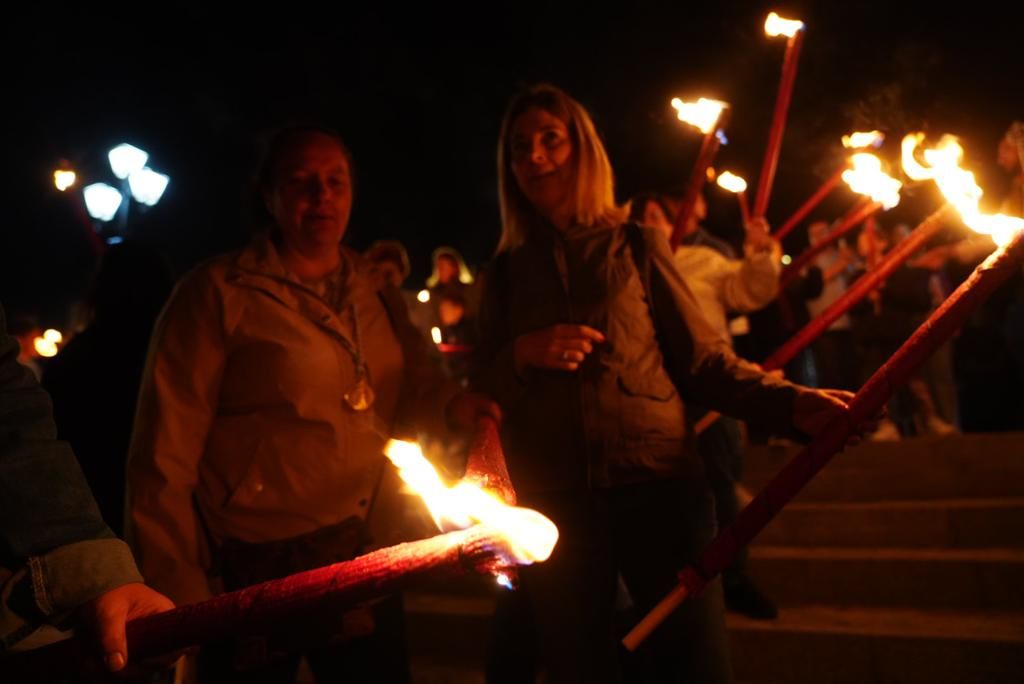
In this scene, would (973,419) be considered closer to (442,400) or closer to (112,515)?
(442,400)

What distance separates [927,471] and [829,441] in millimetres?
4018

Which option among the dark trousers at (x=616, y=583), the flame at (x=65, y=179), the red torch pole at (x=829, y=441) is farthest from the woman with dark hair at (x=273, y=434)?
the flame at (x=65, y=179)

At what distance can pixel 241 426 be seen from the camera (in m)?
1.95

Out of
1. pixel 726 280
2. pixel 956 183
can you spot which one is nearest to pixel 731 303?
pixel 726 280

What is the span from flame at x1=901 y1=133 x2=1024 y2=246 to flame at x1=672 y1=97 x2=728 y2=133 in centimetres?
89

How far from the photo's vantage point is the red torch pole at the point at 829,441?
1.41 meters

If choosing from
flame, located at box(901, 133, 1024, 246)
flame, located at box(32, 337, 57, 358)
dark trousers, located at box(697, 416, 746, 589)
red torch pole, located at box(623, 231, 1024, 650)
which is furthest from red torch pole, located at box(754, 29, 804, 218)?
flame, located at box(32, 337, 57, 358)

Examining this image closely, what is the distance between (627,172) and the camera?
36.5ft

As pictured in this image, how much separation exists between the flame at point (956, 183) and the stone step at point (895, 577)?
2533 mm

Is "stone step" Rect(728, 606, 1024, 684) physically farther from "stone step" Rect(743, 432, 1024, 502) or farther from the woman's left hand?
the woman's left hand

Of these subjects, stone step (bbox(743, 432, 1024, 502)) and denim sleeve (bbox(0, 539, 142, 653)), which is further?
stone step (bbox(743, 432, 1024, 502))

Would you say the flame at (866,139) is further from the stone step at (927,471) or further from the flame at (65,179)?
the flame at (65,179)

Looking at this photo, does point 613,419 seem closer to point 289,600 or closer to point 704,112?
point 289,600

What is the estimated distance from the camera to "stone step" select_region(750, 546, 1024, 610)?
366 cm
